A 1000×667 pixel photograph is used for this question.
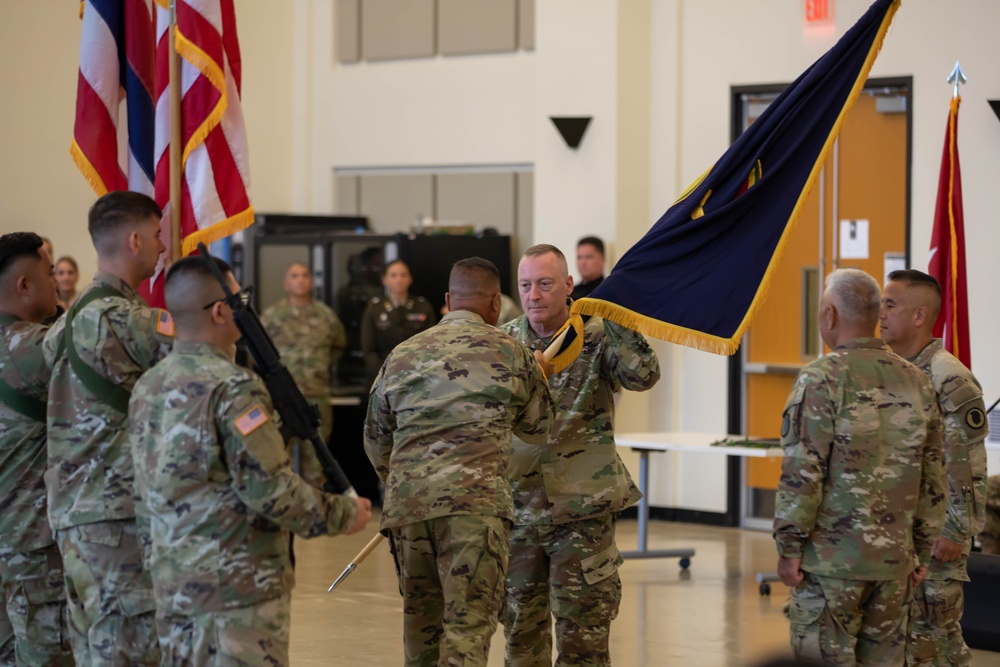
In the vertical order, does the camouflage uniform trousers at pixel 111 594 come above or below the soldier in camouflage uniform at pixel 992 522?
above

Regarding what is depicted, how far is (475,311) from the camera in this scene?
13.2 ft

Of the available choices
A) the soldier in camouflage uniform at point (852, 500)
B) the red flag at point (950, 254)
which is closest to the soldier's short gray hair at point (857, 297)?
the soldier in camouflage uniform at point (852, 500)

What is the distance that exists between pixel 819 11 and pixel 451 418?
5.71 meters

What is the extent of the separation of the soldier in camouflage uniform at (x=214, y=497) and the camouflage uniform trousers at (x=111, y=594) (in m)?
0.41

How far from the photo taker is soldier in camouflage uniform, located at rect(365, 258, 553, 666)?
12.5 feet

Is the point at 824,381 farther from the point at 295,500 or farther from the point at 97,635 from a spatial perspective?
the point at 97,635

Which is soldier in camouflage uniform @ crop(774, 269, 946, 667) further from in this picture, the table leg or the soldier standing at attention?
the soldier standing at attention

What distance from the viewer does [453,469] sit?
381 cm

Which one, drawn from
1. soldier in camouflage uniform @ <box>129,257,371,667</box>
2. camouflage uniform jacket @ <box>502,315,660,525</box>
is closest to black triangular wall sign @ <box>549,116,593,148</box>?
camouflage uniform jacket @ <box>502,315,660,525</box>

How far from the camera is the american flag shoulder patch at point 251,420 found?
3.10m

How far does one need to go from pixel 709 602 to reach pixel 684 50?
4.06m

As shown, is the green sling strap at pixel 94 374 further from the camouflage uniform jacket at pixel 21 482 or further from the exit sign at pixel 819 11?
the exit sign at pixel 819 11

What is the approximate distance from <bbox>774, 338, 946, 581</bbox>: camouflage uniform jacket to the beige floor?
62.4 inches

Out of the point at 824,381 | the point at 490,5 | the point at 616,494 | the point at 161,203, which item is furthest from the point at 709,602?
the point at 490,5
